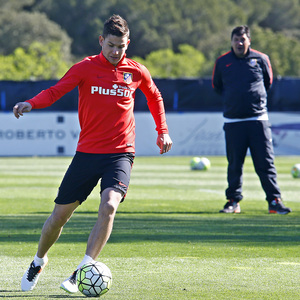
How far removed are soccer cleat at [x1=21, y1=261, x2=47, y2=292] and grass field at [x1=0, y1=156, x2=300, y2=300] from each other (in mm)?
47

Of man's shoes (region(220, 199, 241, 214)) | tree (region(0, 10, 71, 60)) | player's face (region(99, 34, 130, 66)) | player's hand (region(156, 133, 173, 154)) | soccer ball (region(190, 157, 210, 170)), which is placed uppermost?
player's face (region(99, 34, 130, 66))

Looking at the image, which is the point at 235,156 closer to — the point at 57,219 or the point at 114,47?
the point at 114,47

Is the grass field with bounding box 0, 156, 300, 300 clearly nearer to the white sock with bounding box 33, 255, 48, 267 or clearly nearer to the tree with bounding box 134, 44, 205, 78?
the white sock with bounding box 33, 255, 48, 267

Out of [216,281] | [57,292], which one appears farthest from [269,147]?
[57,292]

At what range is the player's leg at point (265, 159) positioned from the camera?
9.30m

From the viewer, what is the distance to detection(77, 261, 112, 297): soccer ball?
491cm

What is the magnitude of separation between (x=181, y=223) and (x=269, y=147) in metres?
1.62

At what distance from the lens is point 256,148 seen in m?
9.33

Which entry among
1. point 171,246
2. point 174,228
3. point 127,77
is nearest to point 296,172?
point 174,228

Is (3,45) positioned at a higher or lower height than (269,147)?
lower

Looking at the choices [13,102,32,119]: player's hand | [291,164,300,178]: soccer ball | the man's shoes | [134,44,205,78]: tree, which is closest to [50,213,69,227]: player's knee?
[13,102,32,119]: player's hand

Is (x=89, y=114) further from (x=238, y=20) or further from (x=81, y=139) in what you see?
A: (x=238, y=20)

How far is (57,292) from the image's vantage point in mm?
5090

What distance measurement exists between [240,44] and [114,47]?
4.10 metres
